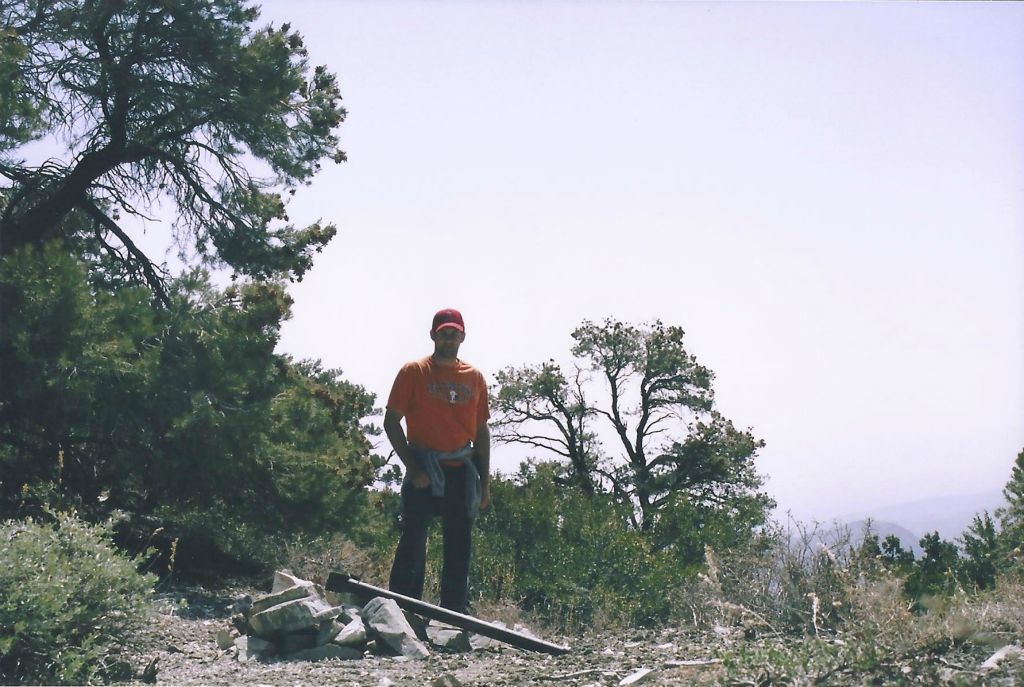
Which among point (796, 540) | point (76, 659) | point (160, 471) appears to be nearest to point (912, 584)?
point (796, 540)

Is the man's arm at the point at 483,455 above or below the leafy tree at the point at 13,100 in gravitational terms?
below

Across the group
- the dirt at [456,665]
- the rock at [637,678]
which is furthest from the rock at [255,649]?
the rock at [637,678]

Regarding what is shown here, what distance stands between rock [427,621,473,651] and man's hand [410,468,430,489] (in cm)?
97

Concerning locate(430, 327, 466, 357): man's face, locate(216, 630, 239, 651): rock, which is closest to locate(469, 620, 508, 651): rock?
locate(216, 630, 239, 651): rock

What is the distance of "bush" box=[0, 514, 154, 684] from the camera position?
5.14m


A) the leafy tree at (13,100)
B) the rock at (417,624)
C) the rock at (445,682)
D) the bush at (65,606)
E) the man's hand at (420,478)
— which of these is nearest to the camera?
the rock at (445,682)

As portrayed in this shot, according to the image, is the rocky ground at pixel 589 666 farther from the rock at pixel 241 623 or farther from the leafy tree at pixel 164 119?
the leafy tree at pixel 164 119

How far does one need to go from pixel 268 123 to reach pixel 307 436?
3.95 m

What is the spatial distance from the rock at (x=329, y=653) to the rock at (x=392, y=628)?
191mm

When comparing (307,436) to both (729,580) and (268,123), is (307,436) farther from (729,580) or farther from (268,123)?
(729,580)

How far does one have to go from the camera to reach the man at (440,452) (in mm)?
6703

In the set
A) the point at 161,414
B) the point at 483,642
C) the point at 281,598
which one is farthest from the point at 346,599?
the point at 161,414

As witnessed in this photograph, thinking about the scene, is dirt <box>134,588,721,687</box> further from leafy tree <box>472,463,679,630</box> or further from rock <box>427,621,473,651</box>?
leafy tree <box>472,463,679,630</box>

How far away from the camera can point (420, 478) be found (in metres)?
6.62
